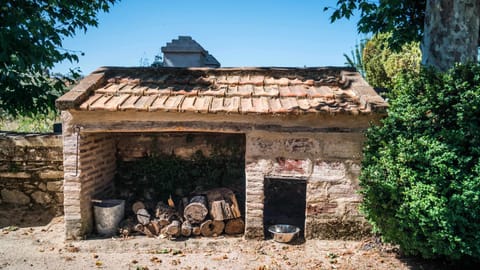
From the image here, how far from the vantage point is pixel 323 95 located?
17.8ft

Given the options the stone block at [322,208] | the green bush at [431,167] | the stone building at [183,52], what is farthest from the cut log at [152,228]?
the stone building at [183,52]

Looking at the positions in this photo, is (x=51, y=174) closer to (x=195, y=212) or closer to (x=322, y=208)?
(x=195, y=212)

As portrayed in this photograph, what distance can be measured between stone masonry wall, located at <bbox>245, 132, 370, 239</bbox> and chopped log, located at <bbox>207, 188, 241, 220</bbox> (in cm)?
44

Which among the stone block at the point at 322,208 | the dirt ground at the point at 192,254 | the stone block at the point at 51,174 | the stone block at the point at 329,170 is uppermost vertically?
the stone block at the point at 329,170

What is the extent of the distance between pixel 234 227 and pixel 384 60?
35.9 feet

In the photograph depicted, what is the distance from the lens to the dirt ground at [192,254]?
182 inches

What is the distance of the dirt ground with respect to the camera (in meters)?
4.63

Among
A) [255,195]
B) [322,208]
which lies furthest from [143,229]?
[322,208]

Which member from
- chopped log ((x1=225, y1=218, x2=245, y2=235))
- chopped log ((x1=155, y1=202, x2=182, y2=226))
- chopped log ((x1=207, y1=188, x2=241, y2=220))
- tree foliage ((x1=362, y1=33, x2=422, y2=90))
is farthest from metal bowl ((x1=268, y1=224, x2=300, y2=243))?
tree foliage ((x1=362, y1=33, x2=422, y2=90))

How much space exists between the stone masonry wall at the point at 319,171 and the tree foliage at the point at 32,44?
15.5 feet

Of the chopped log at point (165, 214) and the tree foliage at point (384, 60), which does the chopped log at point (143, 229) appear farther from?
the tree foliage at point (384, 60)

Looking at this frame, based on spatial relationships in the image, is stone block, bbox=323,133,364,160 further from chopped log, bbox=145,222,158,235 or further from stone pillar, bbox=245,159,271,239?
chopped log, bbox=145,222,158,235

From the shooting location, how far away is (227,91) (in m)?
5.75

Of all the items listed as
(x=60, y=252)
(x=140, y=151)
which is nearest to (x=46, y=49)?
(x=140, y=151)
